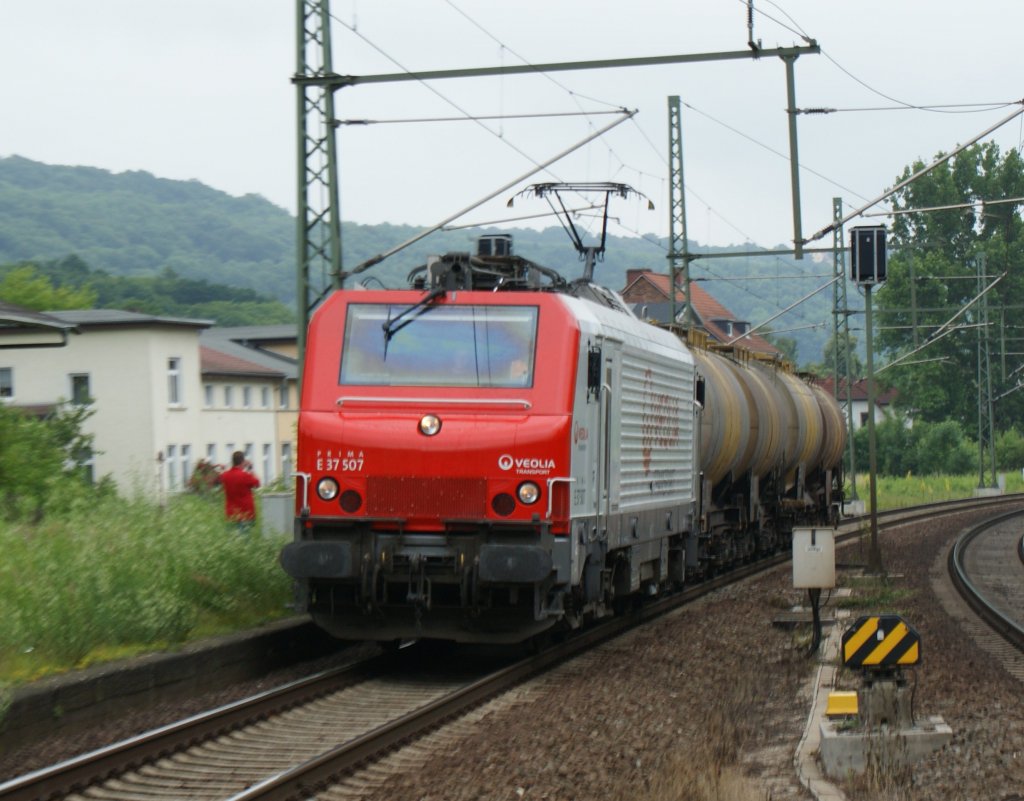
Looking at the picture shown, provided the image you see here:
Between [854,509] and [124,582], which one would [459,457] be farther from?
[854,509]

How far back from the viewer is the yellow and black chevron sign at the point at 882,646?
31.8 ft

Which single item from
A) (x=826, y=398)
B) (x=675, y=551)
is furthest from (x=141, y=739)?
(x=826, y=398)

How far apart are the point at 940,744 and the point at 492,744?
8.60 feet

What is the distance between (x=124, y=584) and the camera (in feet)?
41.8

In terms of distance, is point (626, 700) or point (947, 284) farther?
point (947, 284)

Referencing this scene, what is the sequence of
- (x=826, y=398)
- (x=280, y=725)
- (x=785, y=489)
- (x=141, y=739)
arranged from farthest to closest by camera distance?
(x=826, y=398)
(x=785, y=489)
(x=280, y=725)
(x=141, y=739)

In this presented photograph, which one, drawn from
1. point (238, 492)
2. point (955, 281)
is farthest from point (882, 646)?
point (955, 281)

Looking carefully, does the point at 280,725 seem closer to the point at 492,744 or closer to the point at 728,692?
the point at 492,744

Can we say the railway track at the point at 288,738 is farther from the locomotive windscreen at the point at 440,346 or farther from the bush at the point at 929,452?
the bush at the point at 929,452

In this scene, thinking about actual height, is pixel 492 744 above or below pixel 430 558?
below

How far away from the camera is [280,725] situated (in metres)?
10.6

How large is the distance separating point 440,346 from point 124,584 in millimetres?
3092

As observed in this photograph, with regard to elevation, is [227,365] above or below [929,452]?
above

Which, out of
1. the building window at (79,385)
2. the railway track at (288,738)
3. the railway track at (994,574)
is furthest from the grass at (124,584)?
the building window at (79,385)
